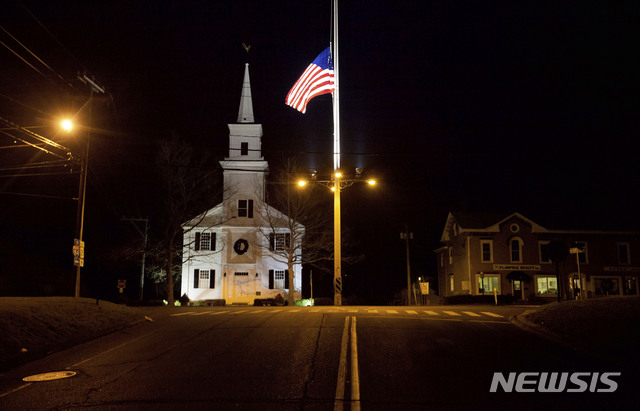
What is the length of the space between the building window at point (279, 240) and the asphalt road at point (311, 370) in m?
28.3

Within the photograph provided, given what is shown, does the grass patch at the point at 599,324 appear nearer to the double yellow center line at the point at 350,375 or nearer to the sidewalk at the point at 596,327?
the sidewalk at the point at 596,327

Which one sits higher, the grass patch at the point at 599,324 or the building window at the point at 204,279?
the building window at the point at 204,279

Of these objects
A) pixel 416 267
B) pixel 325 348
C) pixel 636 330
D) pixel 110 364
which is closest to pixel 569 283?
pixel 416 267

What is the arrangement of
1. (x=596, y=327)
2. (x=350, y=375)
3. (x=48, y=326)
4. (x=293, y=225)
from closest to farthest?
1. (x=350, y=375)
2. (x=596, y=327)
3. (x=48, y=326)
4. (x=293, y=225)

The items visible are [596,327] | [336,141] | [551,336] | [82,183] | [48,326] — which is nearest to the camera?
[596,327]

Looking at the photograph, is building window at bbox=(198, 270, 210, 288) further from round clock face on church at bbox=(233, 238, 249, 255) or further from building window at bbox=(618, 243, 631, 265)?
building window at bbox=(618, 243, 631, 265)

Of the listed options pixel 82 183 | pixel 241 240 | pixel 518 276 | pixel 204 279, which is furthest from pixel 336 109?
pixel 518 276

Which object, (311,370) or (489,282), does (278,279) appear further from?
(311,370)

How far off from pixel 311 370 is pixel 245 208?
36.2m

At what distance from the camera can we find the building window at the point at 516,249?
45.0 meters

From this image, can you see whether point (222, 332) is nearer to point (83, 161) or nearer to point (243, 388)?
point (243, 388)

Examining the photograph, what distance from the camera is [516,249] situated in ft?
148

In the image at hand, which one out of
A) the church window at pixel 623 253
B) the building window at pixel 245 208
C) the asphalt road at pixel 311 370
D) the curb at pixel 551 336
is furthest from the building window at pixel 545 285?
the asphalt road at pixel 311 370

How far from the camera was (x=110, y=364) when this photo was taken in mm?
10375
